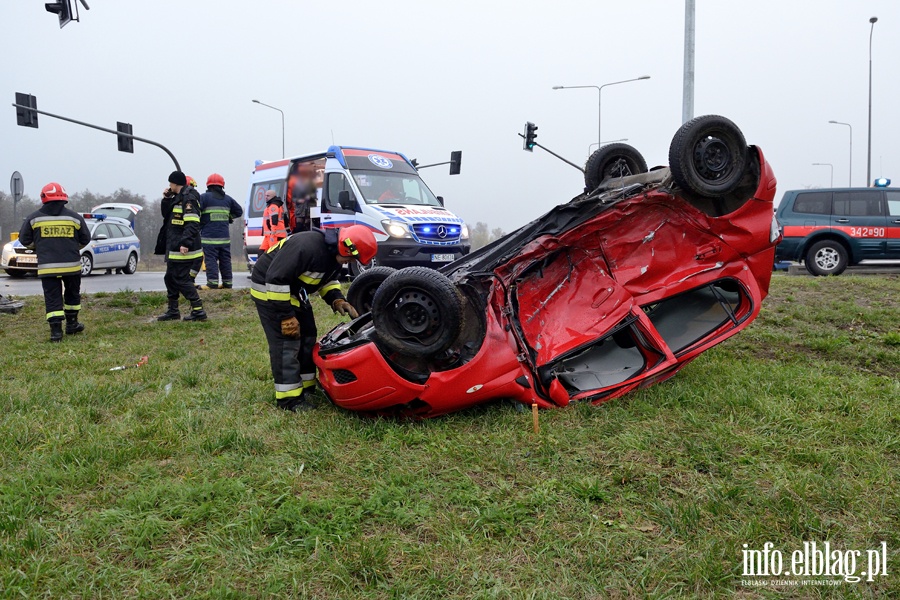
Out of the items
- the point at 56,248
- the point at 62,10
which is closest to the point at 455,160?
Result: the point at 62,10

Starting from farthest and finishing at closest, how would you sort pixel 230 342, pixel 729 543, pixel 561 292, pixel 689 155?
pixel 230 342 < pixel 561 292 < pixel 689 155 < pixel 729 543

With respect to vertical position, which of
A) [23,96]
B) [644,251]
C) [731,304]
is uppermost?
[23,96]

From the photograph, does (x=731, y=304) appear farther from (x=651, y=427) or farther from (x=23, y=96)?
(x=23, y=96)

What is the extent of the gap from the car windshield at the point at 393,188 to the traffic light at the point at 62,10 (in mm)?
5661

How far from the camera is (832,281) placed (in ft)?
28.7

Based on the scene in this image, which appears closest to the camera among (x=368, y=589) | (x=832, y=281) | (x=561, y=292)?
(x=368, y=589)

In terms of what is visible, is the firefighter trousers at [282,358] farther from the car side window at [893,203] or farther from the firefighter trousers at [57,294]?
the car side window at [893,203]

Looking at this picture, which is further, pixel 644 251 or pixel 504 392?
pixel 644 251

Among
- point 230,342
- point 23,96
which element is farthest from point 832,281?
point 23,96

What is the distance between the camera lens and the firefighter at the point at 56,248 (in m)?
7.10

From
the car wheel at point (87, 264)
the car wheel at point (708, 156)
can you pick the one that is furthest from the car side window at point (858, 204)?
the car wheel at point (87, 264)

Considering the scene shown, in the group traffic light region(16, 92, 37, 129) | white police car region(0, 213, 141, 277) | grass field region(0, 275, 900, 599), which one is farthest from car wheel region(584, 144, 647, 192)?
traffic light region(16, 92, 37, 129)

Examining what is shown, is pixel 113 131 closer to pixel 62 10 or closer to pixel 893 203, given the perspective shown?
pixel 62 10

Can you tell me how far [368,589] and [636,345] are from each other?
277 centimetres
